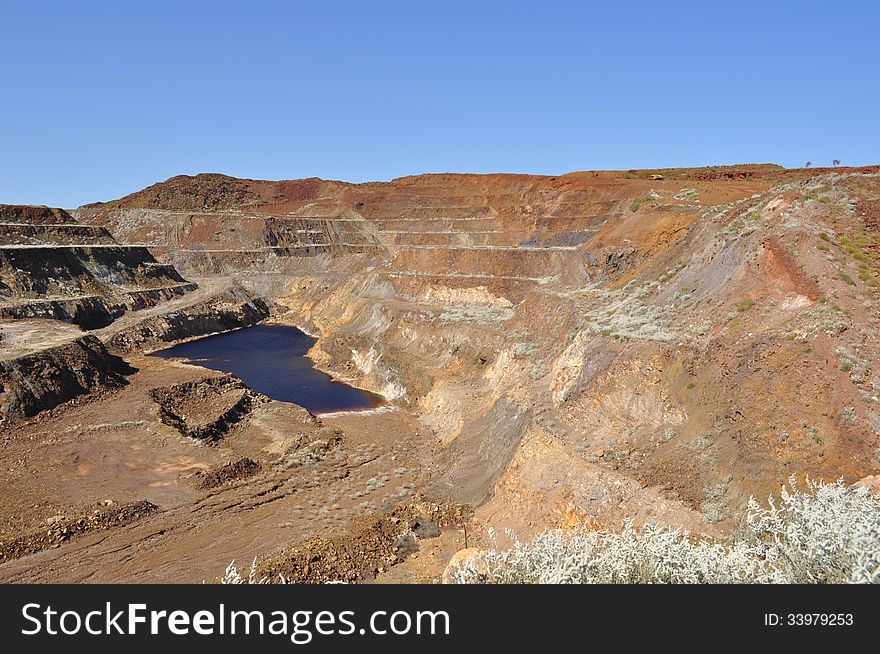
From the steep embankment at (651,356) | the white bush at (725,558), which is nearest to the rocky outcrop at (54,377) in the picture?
the steep embankment at (651,356)

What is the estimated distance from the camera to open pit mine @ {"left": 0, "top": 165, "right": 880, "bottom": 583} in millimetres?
15719

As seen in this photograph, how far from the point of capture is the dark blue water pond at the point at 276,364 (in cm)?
3728

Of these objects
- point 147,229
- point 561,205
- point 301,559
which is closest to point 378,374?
point 301,559

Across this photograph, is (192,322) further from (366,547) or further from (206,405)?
(366,547)

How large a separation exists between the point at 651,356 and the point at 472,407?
10.5 meters

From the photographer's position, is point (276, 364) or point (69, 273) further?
point (69, 273)

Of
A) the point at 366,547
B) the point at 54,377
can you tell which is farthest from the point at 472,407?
the point at 54,377

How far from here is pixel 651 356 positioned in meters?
20.5

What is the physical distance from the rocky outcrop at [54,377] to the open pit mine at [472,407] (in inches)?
6.3

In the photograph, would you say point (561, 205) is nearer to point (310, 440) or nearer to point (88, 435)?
point (310, 440)

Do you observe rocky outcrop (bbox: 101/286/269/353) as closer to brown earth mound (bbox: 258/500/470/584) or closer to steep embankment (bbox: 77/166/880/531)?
steep embankment (bbox: 77/166/880/531)

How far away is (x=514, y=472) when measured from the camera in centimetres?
2028

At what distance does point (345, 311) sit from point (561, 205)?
1117 inches

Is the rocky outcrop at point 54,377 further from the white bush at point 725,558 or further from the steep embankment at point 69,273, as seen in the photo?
the white bush at point 725,558
